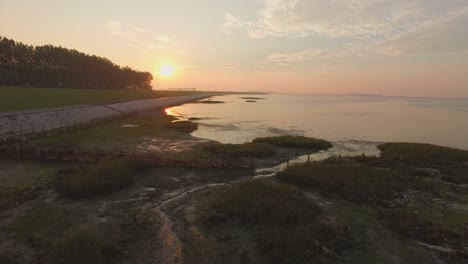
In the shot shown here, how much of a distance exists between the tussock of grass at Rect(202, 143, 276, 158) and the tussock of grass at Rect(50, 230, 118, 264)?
20872mm

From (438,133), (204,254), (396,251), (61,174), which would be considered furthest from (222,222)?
(438,133)

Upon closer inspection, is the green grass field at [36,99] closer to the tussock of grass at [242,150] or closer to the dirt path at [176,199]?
the tussock of grass at [242,150]

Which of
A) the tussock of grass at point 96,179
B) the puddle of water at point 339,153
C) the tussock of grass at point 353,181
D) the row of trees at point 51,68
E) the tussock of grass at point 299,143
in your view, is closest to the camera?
the tussock of grass at point 96,179

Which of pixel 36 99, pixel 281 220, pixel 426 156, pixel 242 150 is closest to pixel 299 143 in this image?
pixel 242 150

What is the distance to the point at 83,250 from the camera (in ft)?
42.4

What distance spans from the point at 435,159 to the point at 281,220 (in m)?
23.0

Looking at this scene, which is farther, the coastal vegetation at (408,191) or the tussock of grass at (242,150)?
the tussock of grass at (242,150)

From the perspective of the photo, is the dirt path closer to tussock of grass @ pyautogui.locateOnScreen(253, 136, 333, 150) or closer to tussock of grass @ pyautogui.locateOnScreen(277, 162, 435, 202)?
tussock of grass @ pyautogui.locateOnScreen(253, 136, 333, 150)

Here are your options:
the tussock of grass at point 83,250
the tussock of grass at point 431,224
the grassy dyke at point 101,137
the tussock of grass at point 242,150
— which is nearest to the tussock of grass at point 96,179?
the tussock of grass at point 83,250

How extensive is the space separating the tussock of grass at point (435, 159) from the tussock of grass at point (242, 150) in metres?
11.4

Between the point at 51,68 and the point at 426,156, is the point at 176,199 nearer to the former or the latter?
the point at 426,156

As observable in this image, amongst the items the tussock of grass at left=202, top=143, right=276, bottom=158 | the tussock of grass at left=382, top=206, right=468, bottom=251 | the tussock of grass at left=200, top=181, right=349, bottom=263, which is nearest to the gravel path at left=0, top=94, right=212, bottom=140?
the tussock of grass at left=202, top=143, right=276, bottom=158

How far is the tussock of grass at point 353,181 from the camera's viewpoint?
21.2 meters

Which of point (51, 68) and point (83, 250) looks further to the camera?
point (51, 68)
